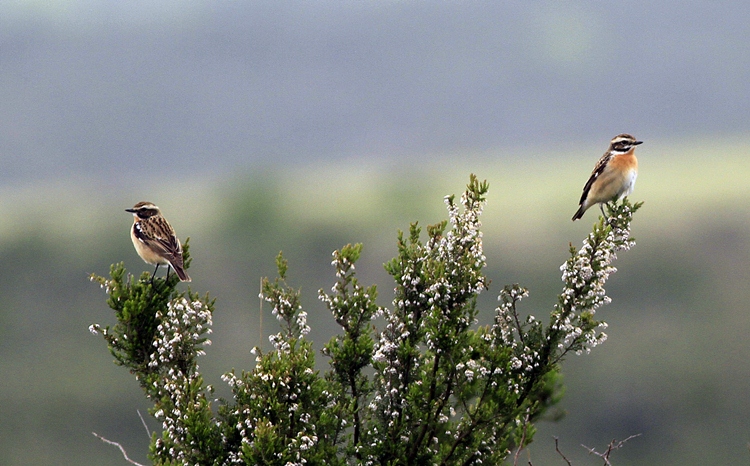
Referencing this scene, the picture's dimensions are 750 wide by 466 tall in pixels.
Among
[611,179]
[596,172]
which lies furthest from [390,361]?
[596,172]

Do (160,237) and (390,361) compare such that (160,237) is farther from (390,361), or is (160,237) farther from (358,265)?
(358,265)

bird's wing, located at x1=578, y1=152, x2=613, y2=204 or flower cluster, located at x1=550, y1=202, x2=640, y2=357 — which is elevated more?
bird's wing, located at x1=578, y1=152, x2=613, y2=204

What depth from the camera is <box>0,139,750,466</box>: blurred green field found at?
94000mm

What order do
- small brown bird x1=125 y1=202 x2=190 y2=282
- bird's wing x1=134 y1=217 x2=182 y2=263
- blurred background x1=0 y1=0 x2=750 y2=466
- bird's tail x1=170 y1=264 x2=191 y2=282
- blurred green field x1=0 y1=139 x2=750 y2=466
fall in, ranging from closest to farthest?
bird's tail x1=170 y1=264 x2=191 y2=282 → small brown bird x1=125 y1=202 x2=190 y2=282 → bird's wing x1=134 y1=217 x2=182 y2=263 → blurred green field x1=0 y1=139 x2=750 y2=466 → blurred background x1=0 y1=0 x2=750 y2=466

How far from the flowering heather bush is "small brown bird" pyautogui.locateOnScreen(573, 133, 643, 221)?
4310 mm

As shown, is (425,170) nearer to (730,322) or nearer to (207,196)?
(207,196)

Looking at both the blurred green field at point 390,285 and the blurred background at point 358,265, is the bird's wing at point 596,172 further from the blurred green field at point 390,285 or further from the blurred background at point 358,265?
the blurred green field at point 390,285

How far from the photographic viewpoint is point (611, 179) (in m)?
14.2

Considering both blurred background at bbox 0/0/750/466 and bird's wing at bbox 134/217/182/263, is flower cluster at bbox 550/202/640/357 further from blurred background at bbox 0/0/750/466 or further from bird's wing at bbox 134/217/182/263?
blurred background at bbox 0/0/750/466

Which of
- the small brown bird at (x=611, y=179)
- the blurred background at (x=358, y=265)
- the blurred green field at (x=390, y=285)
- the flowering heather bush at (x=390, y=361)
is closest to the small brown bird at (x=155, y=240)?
the flowering heather bush at (x=390, y=361)

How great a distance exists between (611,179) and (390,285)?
63.9 m

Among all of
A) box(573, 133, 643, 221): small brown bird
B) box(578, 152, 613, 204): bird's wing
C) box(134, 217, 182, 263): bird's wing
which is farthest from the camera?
box(578, 152, 613, 204): bird's wing

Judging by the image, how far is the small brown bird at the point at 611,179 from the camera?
46.6ft

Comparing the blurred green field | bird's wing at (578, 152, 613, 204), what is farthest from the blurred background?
bird's wing at (578, 152, 613, 204)
